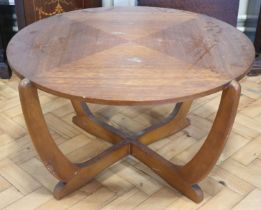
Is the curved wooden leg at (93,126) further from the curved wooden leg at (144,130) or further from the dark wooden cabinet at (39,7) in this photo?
the dark wooden cabinet at (39,7)

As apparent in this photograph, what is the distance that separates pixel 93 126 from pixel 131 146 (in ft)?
0.75

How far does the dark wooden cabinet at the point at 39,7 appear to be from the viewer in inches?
76.7

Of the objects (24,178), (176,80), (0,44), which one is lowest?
(24,178)

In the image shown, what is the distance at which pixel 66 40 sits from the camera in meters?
1.31

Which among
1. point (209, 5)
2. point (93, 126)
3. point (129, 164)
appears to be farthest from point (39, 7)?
point (129, 164)

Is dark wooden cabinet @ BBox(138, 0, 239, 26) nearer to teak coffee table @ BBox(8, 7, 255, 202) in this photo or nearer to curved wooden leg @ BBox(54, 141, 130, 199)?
teak coffee table @ BBox(8, 7, 255, 202)

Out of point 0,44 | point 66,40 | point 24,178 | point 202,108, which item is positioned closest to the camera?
point 66,40

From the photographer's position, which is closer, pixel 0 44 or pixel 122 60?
pixel 122 60

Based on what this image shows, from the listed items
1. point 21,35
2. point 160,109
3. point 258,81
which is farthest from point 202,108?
point 21,35

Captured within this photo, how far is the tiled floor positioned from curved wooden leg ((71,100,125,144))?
28mm

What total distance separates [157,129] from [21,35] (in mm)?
624

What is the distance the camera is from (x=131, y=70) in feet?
3.69

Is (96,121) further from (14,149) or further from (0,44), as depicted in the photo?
(0,44)

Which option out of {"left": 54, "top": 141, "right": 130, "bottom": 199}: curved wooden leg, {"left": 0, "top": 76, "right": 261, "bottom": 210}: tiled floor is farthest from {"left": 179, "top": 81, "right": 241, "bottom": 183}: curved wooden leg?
{"left": 54, "top": 141, "right": 130, "bottom": 199}: curved wooden leg
